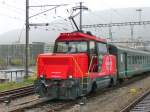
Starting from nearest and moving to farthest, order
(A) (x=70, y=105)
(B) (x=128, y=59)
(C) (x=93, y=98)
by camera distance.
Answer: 1. (A) (x=70, y=105)
2. (C) (x=93, y=98)
3. (B) (x=128, y=59)

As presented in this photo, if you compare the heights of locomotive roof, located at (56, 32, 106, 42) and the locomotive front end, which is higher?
locomotive roof, located at (56, 32, 106, 42)

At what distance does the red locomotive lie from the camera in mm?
16844

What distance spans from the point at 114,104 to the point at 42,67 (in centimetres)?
360

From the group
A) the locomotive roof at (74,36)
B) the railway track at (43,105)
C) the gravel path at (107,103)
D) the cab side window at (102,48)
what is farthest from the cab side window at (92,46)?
the railway track at (43,105)

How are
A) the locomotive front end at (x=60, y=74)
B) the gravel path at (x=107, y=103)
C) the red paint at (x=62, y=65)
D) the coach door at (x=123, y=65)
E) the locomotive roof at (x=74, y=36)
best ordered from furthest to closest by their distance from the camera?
the coach door at (x=123, y=65)
the locomotive roof at (x=74, y=36)
the red paint at (x=62, y=65)
the locomotive front end at (x=60, y=74)
the gravel path at (x=107, y=103)

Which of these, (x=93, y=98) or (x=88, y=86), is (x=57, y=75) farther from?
(x=93, y=98)

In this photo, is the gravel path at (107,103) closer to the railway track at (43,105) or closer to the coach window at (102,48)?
the railway track at (43,105)

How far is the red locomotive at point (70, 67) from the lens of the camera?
1684cm

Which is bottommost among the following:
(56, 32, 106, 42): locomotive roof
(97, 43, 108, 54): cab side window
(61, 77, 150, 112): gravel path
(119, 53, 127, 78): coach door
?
(61, 77, 150, 112): gravel path

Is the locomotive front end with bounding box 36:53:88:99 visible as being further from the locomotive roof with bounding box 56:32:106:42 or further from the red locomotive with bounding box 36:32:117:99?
the locomotive roof with bounding box 56:32:106:42

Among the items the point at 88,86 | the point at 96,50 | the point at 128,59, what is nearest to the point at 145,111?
the point at 88,86

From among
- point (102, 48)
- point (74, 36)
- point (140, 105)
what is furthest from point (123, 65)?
point (140, 105)

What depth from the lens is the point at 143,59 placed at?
37.8 m

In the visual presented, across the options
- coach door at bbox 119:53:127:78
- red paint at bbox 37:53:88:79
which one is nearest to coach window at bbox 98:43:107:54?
red paint at bbox 37:53:88:79
